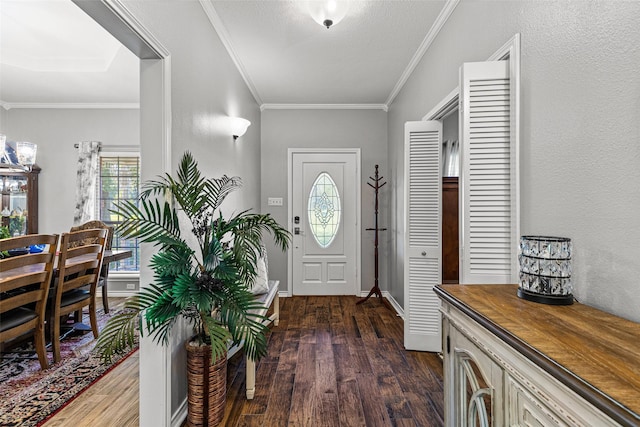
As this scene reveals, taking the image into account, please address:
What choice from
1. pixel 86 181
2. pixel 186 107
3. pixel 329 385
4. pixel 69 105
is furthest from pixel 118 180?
pixel 329 385

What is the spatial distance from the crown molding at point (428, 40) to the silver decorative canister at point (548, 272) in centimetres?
198

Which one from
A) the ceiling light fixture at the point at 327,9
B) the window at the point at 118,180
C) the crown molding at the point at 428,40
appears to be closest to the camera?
the ceiling light fixture at the point at 327,9

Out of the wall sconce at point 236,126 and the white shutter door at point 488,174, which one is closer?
the white shutter door at point 488,174

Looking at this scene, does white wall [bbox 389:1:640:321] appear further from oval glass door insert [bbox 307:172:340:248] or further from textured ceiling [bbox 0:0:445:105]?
oval glass door insert [bbox 307:172:340:248]

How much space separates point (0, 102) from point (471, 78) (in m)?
6.20

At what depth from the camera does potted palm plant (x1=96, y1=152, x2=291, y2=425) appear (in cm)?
150

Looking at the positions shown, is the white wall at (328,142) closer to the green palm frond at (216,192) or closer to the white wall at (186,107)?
the white wall at (186,107)

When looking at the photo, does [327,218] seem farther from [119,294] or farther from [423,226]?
[119,294]

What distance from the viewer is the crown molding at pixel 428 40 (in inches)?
90.7

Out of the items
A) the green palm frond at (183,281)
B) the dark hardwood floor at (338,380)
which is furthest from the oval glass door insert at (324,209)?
the green palm frond at (183,281)

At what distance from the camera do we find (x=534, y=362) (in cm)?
72

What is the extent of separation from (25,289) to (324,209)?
330cm

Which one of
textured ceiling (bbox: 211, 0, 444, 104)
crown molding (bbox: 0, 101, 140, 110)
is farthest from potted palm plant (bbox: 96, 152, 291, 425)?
crown molding (bbox: 0, 101, 140, 110)

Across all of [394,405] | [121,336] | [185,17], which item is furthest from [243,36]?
[394,405]
